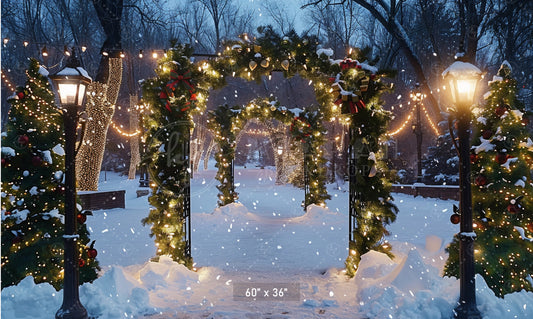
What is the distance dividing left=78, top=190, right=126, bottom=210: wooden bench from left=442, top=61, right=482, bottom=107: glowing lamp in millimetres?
15121

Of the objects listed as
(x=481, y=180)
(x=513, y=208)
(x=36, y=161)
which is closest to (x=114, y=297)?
(x=36, y=161)

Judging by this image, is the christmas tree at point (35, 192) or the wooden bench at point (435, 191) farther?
the wooden bench at point (435, 191)

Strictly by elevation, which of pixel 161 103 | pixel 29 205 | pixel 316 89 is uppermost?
pixel 316 89

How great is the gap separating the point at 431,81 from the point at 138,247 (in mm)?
29000

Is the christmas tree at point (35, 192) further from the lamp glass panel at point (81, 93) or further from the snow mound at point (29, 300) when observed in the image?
the lamp glass panel at point (81, 93)

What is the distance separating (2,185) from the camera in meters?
5.72

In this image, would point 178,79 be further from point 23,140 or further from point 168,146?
point 23,140

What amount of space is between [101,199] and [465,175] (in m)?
15.8

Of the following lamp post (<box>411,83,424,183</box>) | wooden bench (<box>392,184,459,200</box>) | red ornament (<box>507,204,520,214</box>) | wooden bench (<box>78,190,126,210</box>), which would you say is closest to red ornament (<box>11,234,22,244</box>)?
red ornament (<box>507,204,520,214</box>)

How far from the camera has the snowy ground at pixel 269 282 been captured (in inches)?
205

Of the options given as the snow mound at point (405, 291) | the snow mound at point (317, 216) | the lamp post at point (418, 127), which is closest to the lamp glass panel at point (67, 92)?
the snow mound at point (405, 291)

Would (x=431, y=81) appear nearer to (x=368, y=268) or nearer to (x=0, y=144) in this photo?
→ (x=368, y=268)

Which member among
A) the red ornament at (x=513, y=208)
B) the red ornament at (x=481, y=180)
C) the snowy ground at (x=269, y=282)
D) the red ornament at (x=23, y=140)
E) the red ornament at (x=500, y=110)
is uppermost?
the red ornament at (x=500, y=110)

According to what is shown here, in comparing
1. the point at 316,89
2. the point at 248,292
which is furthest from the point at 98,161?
the point at 248,292
